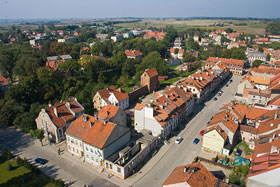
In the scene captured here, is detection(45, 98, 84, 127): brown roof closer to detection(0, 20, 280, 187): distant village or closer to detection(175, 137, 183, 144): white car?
detection(0, 20, 280, 187): distant village

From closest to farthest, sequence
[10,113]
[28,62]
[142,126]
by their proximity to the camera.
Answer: [142,126]
[10,113]
[28,62]

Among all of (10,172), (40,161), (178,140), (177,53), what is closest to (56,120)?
(40,161)

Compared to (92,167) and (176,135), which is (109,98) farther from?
(92,167)

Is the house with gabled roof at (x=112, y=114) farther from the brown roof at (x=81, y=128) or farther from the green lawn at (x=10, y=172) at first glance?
the green lawn at (x=10, y=172)

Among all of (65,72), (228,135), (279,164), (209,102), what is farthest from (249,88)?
(65,72)

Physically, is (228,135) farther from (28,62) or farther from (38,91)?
(28,62)
